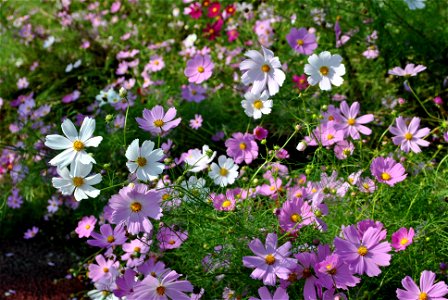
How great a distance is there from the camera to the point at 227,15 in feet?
8.94

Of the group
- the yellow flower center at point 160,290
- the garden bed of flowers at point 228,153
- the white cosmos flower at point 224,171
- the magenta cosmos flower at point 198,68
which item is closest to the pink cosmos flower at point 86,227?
the garden bed of flowers at point 228,153

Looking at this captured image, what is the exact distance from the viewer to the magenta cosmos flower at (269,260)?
116 cm

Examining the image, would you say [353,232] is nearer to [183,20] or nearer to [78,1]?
[183,20]

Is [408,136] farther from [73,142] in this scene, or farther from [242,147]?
[73,142]

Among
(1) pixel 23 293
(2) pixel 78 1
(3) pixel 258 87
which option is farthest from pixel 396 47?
(2) pixel 78 1

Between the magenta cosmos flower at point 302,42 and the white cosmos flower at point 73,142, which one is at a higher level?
the white cosmos flower at point 73,142

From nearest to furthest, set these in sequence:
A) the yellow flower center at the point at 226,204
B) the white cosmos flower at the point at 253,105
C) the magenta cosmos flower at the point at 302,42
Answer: the yellow flower center at the point at 226,204 → the white cosmos flower at the point at 253,105 → the magenta cosmos flower at the point at 302,42

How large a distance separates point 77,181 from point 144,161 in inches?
5.5

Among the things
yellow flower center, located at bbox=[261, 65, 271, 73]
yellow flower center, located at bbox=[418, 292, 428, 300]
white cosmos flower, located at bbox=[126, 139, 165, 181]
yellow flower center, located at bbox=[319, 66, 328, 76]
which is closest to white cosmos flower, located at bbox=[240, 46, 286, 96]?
yellow flower center, located at bbox=[261, 65, 271, 73]

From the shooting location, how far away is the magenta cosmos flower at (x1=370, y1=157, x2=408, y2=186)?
1.36 meters

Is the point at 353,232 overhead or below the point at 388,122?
overhead

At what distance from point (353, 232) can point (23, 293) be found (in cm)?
134

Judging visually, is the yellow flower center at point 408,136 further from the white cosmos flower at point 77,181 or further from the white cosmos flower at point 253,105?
the white cosmos flower at point 77,181

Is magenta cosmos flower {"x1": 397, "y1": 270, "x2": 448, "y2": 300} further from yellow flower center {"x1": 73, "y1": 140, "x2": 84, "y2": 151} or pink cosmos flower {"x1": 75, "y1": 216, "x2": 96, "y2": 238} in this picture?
pink cosmos flower {"x1": 75, "y1": 216, "x2": 96, "y2": 238}
